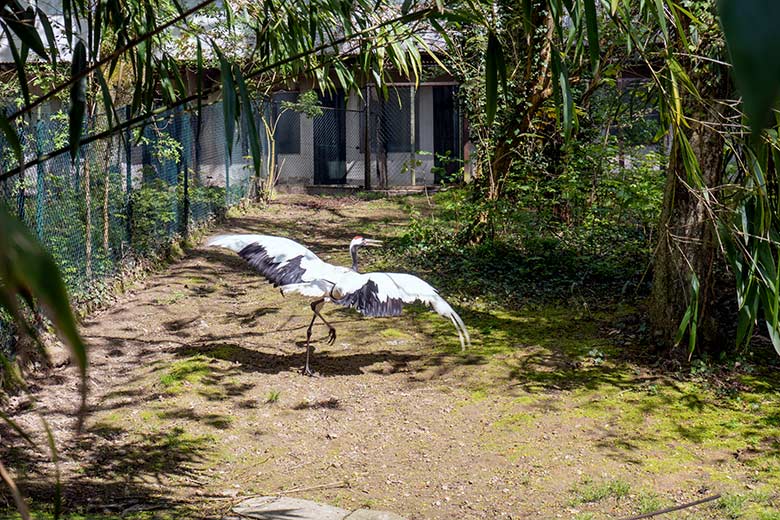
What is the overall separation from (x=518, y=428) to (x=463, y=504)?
1095mm

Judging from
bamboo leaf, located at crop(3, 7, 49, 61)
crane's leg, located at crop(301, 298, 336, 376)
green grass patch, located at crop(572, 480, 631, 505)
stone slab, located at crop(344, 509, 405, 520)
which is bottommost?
green grass patch, located at crop(572, 480, 631, 505)

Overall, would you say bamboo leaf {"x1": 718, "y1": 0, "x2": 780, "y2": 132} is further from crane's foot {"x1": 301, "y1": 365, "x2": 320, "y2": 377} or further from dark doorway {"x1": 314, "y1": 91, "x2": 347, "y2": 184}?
dark doorway {"x1": 314, "y1": 91, "x2": 347, "y2": 184}

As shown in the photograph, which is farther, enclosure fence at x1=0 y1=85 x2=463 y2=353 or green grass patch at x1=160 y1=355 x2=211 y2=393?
enclosure fence at x1=0 y1=85 x2=463 y2=353

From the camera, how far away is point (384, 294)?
6.04m

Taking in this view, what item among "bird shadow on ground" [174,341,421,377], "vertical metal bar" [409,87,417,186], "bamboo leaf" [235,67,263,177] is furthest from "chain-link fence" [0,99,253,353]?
"vertical metal bar" [409,87,417,186]

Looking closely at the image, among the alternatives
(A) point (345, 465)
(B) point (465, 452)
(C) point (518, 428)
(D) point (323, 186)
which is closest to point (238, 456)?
(A) point (345, 465)

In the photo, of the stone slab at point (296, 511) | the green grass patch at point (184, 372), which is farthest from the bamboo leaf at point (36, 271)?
the green grass patch at point (184, 372)

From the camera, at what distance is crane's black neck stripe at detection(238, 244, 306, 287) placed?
639 centimetres

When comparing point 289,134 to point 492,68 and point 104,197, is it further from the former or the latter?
point 492,68

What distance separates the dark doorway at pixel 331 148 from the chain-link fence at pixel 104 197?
5.85 m

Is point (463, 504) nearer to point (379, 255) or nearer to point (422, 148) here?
point (379, 255)

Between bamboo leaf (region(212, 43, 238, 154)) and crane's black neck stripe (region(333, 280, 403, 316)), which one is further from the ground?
bamboo leaf (region(212, 43, 238, 154))

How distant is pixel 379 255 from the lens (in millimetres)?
10062

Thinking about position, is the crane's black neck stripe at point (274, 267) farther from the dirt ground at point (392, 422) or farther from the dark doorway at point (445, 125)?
the dark doorway at point (445, 125)
